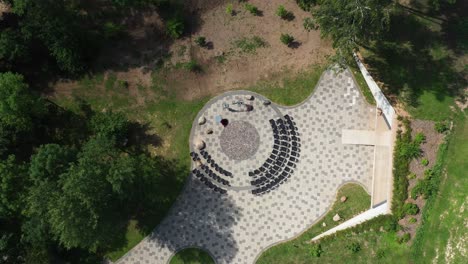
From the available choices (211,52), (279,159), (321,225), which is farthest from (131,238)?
(211,52)

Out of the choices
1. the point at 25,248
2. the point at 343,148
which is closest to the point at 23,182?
the point at 25,248

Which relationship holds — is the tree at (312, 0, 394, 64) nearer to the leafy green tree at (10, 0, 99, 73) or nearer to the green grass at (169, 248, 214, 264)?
the leafy green tree at (10, 0, 99, 73)

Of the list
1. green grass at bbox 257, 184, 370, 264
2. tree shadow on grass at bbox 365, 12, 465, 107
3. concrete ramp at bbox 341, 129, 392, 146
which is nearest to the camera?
tree shadow on grass at bbox 365, 12, 465, 107

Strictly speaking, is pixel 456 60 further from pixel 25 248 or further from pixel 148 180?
pixel 25 248

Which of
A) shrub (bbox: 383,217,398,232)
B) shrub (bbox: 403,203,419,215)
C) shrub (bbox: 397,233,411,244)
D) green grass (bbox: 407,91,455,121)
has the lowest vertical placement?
shrub (bbox: 397,233,411,244)

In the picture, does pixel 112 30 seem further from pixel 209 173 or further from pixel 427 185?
pixel 427 185

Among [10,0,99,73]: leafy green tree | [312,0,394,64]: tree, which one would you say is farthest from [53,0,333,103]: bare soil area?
[312,0,394,64]: tree

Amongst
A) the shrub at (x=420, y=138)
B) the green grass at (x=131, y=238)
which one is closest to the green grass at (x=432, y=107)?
the shrub at (x=420, y=138)
